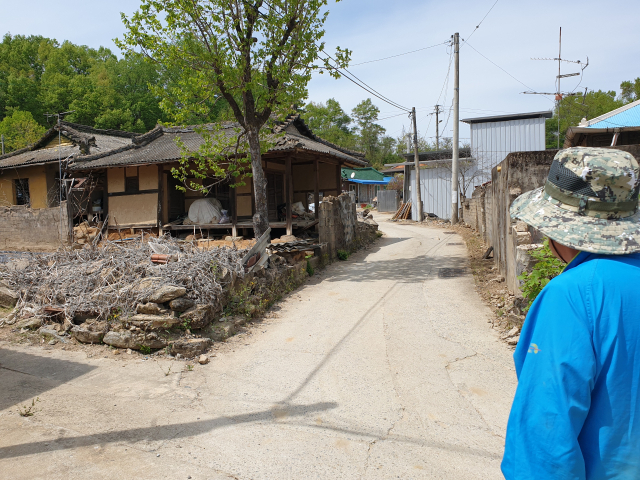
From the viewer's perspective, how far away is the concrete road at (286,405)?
3295 millimetres

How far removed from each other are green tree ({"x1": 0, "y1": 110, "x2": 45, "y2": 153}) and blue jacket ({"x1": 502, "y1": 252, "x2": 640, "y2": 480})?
34183mm

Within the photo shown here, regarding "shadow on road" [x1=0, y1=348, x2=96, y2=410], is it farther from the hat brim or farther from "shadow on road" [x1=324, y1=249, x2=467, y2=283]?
"shadow on road" [x1=324, y1=249, x2=467, y2=283]

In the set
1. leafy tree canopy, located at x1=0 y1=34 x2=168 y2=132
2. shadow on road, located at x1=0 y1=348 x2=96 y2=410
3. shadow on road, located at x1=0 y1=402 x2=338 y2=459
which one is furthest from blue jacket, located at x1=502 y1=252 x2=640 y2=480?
leafy tree canopy, located at x1=0 y1=34 x2=168 y2=132

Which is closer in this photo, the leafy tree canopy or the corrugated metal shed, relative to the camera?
the corrugated metal shed

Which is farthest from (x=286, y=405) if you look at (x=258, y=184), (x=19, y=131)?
(x=19, y=131)

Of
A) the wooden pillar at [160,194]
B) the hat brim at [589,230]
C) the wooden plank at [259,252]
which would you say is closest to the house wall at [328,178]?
the wooden pillar at [160,194]

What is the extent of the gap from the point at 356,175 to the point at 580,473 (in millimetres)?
40144

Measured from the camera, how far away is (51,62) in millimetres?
41219

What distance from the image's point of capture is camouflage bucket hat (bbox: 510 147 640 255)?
139 centimetres

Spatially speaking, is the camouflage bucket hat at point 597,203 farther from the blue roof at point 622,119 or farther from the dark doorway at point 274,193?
the dark doorway at point 274,193

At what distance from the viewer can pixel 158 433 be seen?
375cm

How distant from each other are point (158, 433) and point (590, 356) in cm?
356

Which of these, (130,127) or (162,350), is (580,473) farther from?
(130,127)

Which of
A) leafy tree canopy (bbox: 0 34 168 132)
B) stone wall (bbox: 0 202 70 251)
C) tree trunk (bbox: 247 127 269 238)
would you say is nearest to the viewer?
tree trunk (bbox: 247 127 269 238)
